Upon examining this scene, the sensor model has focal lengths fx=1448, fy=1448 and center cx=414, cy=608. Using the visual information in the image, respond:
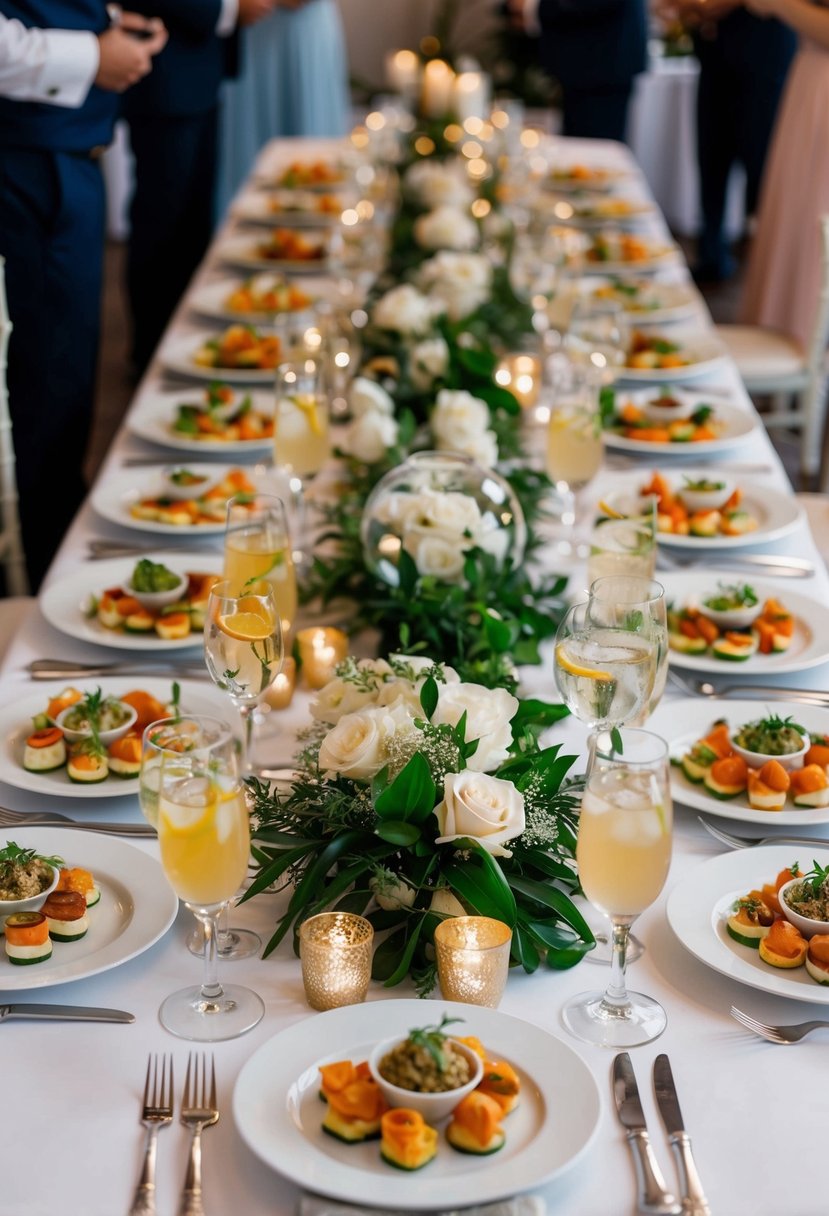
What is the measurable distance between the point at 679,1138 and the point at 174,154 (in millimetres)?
4705

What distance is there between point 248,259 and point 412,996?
2838 mm

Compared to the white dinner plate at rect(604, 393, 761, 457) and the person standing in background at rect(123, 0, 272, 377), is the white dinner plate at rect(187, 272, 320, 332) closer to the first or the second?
the white dinner plate at rect(604, 393, 761, 457)

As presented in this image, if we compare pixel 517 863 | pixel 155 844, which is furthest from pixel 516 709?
pixel 155 844

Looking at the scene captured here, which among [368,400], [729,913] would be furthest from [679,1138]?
[368,400]

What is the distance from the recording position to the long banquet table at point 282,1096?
0.99m

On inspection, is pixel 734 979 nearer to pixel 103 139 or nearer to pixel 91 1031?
pixel 91 1031

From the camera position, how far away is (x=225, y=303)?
3.25 m

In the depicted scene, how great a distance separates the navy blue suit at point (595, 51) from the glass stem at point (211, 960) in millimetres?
5922

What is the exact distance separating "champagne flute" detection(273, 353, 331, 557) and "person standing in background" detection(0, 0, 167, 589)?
3.80 feet

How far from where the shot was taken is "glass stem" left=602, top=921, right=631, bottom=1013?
3.68ft

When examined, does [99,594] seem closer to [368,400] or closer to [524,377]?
[368,400]

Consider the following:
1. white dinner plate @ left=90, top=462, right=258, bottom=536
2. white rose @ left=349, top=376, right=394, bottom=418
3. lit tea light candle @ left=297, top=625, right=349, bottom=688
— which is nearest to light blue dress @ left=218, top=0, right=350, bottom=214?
white dinner plate @ left=90, top=462, right=258, bottom=536

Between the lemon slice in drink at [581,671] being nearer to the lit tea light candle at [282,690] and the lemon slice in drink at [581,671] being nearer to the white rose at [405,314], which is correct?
the lit tea light candle at [282,690]

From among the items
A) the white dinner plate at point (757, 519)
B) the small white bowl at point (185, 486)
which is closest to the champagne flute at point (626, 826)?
the white dinner plate at point (757, 519)
